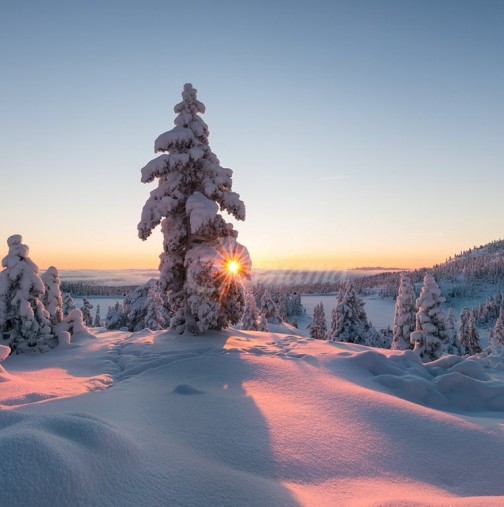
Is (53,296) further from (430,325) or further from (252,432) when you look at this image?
(430,325)

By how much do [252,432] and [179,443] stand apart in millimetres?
1056

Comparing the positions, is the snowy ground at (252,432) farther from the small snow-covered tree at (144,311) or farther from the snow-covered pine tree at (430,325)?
the small snow-covered tree at (144,311)

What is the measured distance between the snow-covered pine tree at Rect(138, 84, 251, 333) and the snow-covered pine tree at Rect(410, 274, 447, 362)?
18.7 metres

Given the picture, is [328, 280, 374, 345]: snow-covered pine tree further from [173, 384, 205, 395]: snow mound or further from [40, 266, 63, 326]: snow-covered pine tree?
[173, 384, 205, 395]: snow mound

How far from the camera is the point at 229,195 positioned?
15312 millimetres

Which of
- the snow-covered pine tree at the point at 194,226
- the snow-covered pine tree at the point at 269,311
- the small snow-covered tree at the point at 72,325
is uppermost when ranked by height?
the snow-covered pine tree at the point at 194,226

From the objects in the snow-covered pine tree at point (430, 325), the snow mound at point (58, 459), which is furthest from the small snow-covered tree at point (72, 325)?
the snow-covered pine tree at point (430, 325)

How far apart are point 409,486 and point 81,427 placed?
349 cm

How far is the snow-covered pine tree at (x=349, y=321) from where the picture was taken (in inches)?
1432

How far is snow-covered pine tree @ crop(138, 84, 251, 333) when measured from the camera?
46.8ft

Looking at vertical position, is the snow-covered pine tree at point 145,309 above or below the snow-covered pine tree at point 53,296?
below

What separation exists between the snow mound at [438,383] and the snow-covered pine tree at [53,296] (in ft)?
43.1

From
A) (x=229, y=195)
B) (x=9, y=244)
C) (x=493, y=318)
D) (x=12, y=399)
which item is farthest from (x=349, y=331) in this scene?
(x=493, y=318)

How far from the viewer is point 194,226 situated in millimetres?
14023
